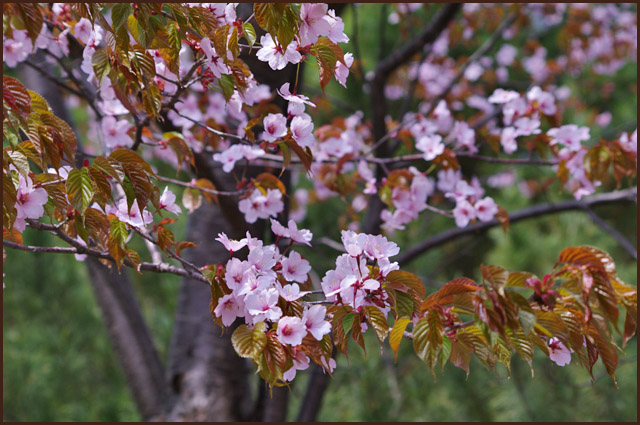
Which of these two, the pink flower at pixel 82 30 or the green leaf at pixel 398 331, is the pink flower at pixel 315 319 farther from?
the pink flower at pixel 82 30

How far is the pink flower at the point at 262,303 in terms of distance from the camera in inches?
25.6

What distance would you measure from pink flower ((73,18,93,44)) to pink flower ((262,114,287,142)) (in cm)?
43

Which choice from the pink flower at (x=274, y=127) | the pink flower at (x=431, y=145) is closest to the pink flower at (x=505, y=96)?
the pink flower at (x=431, y=145)

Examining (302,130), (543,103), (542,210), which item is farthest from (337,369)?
(302,130)

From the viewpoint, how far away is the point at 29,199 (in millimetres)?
687

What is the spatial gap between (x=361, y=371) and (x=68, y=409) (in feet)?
3.99

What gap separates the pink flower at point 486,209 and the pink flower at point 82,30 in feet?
2.85

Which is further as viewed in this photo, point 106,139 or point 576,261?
point 106,139

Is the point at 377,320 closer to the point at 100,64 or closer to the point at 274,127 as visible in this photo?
the point at 274,127

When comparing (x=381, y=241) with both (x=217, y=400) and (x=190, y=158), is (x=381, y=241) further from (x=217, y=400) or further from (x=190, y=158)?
(x=217, y=400)

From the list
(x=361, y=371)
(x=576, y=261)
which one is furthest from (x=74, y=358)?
(x=576, y=261)

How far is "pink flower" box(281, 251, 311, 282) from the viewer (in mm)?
774

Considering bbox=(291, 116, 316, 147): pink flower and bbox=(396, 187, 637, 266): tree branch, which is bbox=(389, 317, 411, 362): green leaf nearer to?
bbox=(291, 116, 316, 147): pink flower

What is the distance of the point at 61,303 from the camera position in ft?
8.80
